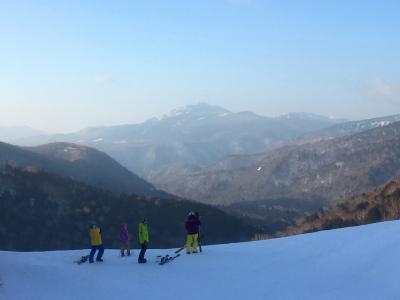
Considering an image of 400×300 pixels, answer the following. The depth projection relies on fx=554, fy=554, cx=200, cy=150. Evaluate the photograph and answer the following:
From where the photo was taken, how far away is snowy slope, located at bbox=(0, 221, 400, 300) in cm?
1339

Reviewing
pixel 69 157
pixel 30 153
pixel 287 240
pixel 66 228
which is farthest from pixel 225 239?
pixel 69 157

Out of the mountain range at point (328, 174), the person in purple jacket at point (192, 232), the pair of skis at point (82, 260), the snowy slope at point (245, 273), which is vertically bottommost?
the snowy slope at point (245, 273)

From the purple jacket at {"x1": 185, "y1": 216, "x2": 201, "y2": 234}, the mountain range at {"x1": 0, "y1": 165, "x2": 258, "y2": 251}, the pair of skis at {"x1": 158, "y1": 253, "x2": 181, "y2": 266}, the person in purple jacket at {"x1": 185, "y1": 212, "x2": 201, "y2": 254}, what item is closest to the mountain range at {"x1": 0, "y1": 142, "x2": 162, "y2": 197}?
the mountain range at {"x1": 0, "y1": 165, "x2": 258, "y2": 251}

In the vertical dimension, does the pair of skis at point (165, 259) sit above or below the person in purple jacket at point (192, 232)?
below

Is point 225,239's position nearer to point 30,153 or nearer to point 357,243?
point 357,243

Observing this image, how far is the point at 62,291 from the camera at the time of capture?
16.1m

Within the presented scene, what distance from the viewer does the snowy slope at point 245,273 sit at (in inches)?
527

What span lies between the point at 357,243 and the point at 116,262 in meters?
8.60

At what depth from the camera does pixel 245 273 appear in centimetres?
1652

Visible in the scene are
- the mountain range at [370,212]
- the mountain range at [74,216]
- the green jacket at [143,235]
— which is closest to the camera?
the green jacket at [143,235]

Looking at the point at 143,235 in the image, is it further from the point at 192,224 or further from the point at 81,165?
the point at 81,165

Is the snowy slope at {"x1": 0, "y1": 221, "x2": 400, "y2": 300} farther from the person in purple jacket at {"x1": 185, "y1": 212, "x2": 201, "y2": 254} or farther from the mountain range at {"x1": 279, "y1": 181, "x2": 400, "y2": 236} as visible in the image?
the mountain range at {"x1": 279, "y1": 181, "x2": 400, "y2": 236}

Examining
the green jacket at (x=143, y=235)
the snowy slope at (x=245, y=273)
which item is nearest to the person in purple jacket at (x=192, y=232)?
the snowy slope at (x=245, y=273)

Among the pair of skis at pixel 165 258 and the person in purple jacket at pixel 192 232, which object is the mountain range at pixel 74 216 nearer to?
the person in purple jacket at pixel 192 232
